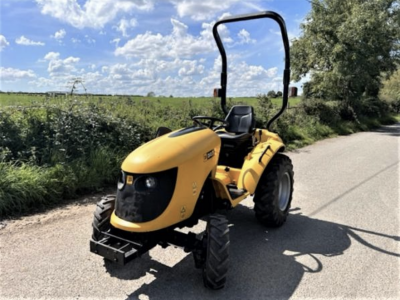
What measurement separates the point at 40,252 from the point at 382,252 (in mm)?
3611

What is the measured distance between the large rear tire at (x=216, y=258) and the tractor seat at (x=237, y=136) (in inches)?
60.8

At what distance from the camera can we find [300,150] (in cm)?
1055

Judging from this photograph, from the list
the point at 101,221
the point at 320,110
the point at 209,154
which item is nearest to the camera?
the point at 101,221

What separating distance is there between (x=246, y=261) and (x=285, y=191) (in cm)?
150

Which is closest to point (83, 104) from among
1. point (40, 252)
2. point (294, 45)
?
point (40, 252)

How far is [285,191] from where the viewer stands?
465 centimetres

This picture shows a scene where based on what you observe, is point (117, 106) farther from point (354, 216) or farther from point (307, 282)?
point (307, 282)

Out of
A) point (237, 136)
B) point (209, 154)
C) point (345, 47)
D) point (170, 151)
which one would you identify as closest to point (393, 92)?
point (345, 47)

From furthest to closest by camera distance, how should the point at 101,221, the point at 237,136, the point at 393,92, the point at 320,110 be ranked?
the point at 393,92, the point at 320,110, the point at 237,136, the point at 101,221

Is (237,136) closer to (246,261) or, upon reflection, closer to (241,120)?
(241,120)

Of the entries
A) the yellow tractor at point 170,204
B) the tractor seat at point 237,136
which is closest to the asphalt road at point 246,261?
the yellow tractor at point 170,204

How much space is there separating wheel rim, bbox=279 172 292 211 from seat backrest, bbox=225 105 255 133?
82cm

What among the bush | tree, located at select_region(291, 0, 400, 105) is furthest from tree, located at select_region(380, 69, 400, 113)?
the bush

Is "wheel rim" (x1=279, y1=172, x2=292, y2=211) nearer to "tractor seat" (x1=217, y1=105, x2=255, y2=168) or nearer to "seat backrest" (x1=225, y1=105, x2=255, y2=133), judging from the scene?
"tractor seat" (x1=217, y1=105, x2=255, y2=168)
